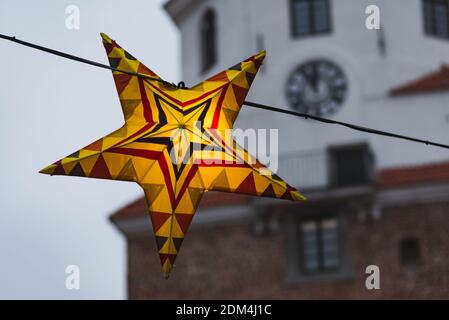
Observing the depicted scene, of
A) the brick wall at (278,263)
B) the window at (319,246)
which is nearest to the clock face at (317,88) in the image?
the window at (319,246)

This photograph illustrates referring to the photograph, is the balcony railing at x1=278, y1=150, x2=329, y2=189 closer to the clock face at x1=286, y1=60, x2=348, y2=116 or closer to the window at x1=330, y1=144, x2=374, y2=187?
the window at x1=330, y1=144, x2=374, y2=187

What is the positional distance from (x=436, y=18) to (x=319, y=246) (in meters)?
7.69

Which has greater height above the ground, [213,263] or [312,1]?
[312,1]

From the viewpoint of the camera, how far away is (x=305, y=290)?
1660 inches

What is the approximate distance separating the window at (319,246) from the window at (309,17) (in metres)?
5.76

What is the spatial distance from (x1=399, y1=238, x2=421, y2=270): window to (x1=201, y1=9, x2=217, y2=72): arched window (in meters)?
8.32

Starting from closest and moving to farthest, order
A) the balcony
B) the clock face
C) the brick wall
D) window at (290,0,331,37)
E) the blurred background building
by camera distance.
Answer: the brick wall
the blurred background building
the balcony
the clock face
window at (290,0,331,37)

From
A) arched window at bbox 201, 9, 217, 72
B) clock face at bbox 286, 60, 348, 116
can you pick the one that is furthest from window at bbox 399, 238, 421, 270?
arched window at bbox 201, 9, 217, 72

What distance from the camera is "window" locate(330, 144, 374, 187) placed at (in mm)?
42531

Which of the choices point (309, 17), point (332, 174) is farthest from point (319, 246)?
point (309, 17)

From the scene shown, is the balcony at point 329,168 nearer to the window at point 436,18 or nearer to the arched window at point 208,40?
the window at point 436,18

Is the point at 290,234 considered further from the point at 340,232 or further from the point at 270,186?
the point at 270,186

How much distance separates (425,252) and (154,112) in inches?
957

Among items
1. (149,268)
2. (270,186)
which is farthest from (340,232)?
(270,186)
